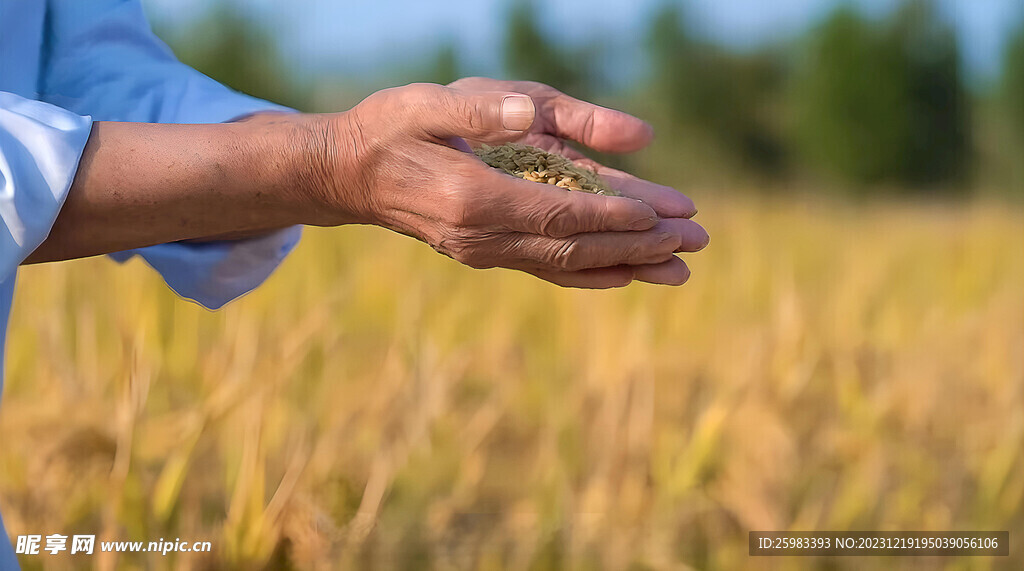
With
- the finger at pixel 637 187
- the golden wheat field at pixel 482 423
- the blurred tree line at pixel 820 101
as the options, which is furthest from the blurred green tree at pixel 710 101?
the finger at pixel 637 187

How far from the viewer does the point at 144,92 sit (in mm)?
794

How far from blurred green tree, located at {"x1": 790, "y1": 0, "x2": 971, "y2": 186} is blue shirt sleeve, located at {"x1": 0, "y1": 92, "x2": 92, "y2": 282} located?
275 inches

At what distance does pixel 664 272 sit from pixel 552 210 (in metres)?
0.16

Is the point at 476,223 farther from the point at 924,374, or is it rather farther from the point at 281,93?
the point at 281,93

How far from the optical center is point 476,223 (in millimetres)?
695

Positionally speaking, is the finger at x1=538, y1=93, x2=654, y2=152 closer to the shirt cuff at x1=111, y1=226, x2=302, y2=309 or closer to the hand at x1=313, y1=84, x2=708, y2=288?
the hand at x1=313, y1=84, x2=708, y2=288

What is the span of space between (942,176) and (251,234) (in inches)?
282

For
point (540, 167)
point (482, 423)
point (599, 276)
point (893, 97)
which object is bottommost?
point (482, 423)

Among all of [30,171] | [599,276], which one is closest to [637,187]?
[599,276]

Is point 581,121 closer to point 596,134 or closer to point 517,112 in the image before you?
point 596,134

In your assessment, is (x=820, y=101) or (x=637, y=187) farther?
(x=820, y=101)

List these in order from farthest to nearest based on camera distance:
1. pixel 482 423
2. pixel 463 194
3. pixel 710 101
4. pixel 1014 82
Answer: pixel 710 101
pixel 1014 82
pixel 482 423
pixel 463 194

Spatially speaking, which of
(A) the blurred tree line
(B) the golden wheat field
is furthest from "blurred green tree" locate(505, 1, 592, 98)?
(B) the golden wheat field

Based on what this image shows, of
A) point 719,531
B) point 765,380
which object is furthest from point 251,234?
point 765,380
